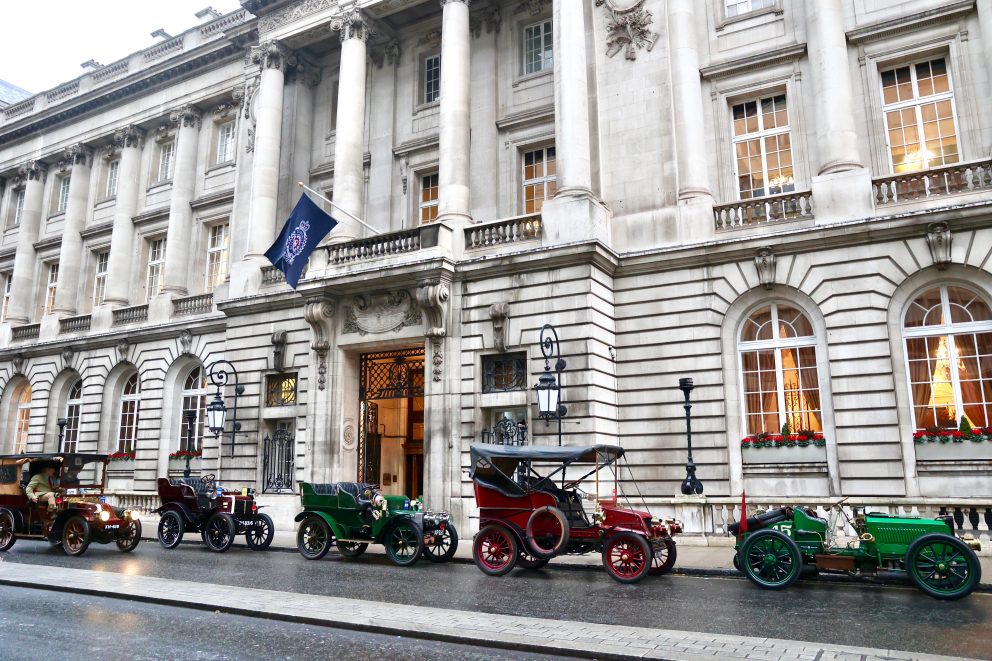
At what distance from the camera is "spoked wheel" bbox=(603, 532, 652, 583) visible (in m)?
12.2

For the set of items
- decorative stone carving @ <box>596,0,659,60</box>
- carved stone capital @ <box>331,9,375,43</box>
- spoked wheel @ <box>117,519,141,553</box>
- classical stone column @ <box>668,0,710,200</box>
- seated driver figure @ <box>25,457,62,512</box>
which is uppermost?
carved stone capital @ <box>331,9,375,43</box>

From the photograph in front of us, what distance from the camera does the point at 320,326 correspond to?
904 inches

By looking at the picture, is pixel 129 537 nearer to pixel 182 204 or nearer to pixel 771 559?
pixel 771 559

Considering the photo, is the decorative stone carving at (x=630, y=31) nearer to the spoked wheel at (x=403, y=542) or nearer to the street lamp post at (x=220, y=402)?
the spoked wheel at (x=403, y=542)

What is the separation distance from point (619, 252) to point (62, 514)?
14.9 meters

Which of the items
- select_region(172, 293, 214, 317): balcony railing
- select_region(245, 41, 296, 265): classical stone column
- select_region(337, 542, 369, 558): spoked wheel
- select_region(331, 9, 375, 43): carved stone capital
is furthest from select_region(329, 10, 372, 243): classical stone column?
select_region(337, 542, 369, 558): spoked wheel

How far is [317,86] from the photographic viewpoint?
95.3ft

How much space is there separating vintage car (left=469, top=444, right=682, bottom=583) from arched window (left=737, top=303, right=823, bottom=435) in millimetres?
6193

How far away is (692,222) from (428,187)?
989cm

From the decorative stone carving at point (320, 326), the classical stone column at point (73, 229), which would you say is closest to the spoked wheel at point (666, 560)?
the decorative stone carving at point (320, 326)

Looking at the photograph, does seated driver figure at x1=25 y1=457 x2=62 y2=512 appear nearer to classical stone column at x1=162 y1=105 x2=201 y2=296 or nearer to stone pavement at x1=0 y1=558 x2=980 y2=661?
stone pavement at x1=0 y1=558 x2=980 y2=661

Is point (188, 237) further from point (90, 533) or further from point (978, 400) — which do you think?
point (978, 400)

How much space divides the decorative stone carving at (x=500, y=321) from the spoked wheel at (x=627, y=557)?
8395 millimetres

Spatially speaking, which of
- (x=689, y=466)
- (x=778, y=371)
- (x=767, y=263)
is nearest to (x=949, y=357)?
(x=778, y=371)
